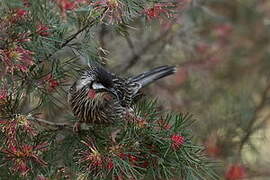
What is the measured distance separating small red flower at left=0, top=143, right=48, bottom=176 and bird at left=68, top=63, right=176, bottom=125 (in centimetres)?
68

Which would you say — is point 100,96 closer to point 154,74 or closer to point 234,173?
point 154,74

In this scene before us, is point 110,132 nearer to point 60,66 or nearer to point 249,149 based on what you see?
point 60,66

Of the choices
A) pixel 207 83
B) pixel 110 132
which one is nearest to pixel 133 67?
pixel 207 83

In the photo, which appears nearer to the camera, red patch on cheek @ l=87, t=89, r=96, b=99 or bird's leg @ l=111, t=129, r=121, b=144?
bird's leg @ l=111, t=129, r=121, b=144

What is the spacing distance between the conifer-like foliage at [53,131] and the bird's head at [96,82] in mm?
339

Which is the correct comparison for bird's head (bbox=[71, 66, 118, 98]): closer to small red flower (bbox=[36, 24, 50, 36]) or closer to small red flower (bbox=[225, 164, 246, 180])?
small red flower (bbox=[36, 24, 50, 36])

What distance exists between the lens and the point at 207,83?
4270mm

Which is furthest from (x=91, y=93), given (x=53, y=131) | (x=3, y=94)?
(x=3, y=94)

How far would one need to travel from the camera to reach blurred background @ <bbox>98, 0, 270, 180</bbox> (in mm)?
3422

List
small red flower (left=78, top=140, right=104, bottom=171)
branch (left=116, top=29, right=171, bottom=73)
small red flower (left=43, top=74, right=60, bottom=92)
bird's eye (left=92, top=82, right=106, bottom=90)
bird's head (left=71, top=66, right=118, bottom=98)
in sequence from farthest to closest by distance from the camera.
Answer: branch (left=116, top=29, right=171, bottom=73)
bird's eye (left=92, top=82, right=106, bottom=90)
bird's head (left=71, top=66, right=118, bottom=98)
small red flower (left=43, top=74, right=60, bottom=92)
small red flower (left=78, top=140, right=104, bottom=171)

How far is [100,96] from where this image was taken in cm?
318

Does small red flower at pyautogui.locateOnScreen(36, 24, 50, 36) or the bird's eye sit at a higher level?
small red flower at pyautogui.locateOnScreen(36, 24, 50, 36)

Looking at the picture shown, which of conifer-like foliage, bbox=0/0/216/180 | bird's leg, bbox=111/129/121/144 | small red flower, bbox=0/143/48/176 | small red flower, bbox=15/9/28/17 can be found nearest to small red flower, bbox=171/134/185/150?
conifer-like foliage, bbox=0/0/216/180

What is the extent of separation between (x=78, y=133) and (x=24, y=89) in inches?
15.5
